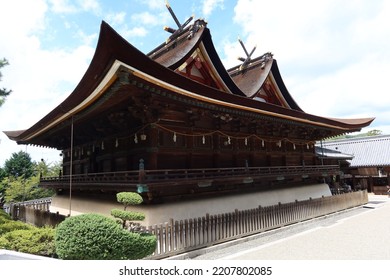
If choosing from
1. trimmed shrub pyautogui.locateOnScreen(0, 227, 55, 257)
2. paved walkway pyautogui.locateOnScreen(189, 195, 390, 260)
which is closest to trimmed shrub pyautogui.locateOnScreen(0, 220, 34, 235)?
trimmed shrub pyautogui.locateOnScreen(0, 227, 55, 257)

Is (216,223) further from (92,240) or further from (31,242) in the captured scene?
(31,242)

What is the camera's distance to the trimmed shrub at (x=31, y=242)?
6.76 meters

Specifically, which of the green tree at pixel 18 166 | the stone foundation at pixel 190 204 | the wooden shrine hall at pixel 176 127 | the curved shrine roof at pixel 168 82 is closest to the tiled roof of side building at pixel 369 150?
the curved shrine roof at pixel 168 82

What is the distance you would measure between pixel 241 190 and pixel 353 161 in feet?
89.6

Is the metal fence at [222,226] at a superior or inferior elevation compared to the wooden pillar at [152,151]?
inferior

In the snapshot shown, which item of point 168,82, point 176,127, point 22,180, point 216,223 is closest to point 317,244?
point 216,223

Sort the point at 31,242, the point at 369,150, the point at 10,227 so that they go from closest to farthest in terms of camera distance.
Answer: the point at 31,242 < the point at 10,227 < the point at 369,150

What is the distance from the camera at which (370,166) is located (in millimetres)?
31844

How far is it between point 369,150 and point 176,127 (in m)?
33.3

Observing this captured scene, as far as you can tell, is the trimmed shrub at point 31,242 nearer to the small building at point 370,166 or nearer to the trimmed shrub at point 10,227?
the trimmed shrub at point 10,227

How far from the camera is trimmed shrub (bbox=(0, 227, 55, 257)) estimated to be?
266 inches
